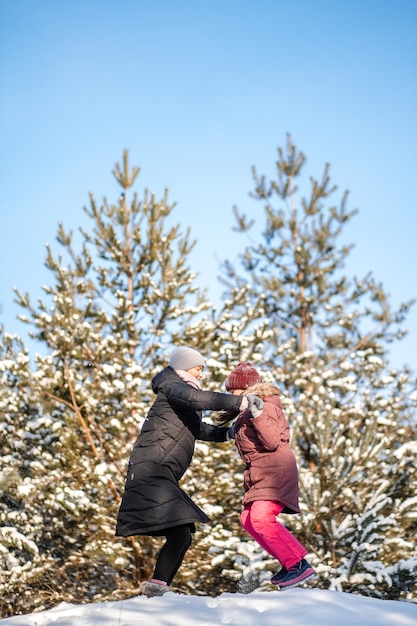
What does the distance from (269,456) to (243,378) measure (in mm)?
604

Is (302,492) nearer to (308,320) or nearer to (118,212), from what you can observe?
(118,212)

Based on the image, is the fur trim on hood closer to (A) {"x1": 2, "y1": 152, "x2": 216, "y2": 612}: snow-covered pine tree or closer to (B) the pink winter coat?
(B) the pink winter coat

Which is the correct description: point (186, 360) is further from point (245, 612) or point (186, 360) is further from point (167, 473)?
point (245, 612)

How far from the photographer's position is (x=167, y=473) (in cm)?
419

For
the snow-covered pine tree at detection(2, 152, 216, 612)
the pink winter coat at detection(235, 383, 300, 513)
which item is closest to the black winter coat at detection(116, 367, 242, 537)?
the pink winter coat at detection(235, 383, 300, 513)

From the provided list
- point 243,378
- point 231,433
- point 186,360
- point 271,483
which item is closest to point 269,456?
point 271,483

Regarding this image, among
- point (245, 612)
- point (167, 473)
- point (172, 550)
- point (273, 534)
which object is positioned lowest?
point (245, 612)

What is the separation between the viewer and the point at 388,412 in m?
12.5

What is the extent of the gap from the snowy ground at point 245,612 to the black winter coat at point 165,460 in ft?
1.48

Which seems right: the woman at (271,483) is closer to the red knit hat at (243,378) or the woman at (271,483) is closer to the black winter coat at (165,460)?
the red knit hat at (243,378)

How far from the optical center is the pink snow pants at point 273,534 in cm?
429

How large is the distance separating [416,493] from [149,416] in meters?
7.39

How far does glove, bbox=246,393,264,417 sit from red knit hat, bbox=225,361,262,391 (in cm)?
47

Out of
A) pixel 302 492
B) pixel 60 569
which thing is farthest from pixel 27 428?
pixel 302 492
